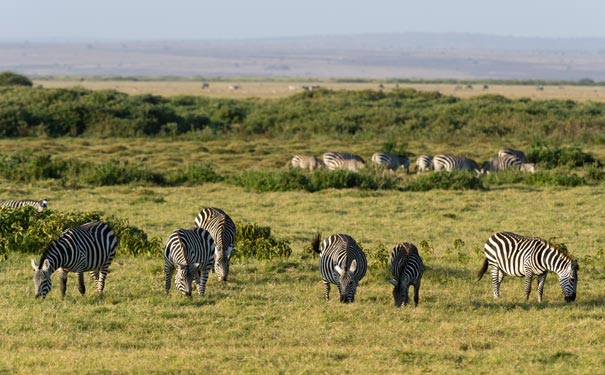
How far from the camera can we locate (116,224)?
15.4 m

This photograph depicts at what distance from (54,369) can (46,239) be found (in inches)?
252

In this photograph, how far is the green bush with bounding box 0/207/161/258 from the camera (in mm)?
Result: 14805

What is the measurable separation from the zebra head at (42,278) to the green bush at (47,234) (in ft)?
11.0

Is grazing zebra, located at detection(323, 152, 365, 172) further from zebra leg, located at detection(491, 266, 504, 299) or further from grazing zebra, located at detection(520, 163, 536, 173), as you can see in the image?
zebra leg, located at detection(491, 266, 504, 299)

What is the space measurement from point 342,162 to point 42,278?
17.3 metres

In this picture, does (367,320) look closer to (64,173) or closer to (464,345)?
(464,345)

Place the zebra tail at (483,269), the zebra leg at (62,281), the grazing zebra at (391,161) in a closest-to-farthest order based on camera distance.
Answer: the zebra leg at (62,281)
the zebra tail at (483,269)
the grazing zebra at (391,161)

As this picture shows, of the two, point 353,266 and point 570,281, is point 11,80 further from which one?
point 570,281

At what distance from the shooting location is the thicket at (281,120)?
131ft

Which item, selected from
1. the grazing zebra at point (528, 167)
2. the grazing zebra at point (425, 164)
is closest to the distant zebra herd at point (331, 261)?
the grazing zebra at point (528, 167)

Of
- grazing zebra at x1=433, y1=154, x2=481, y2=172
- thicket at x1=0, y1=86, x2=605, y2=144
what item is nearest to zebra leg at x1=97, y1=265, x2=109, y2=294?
grazing zebra at x1=433, y1=154, x2=481, y2=172

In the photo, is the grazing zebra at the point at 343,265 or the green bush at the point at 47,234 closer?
the grazing zebra at the point at 343,265

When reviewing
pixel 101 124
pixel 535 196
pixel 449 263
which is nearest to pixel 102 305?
pixel 449 263

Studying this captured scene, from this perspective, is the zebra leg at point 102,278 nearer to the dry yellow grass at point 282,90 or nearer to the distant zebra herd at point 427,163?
the distant zebra herd at point 427,163
